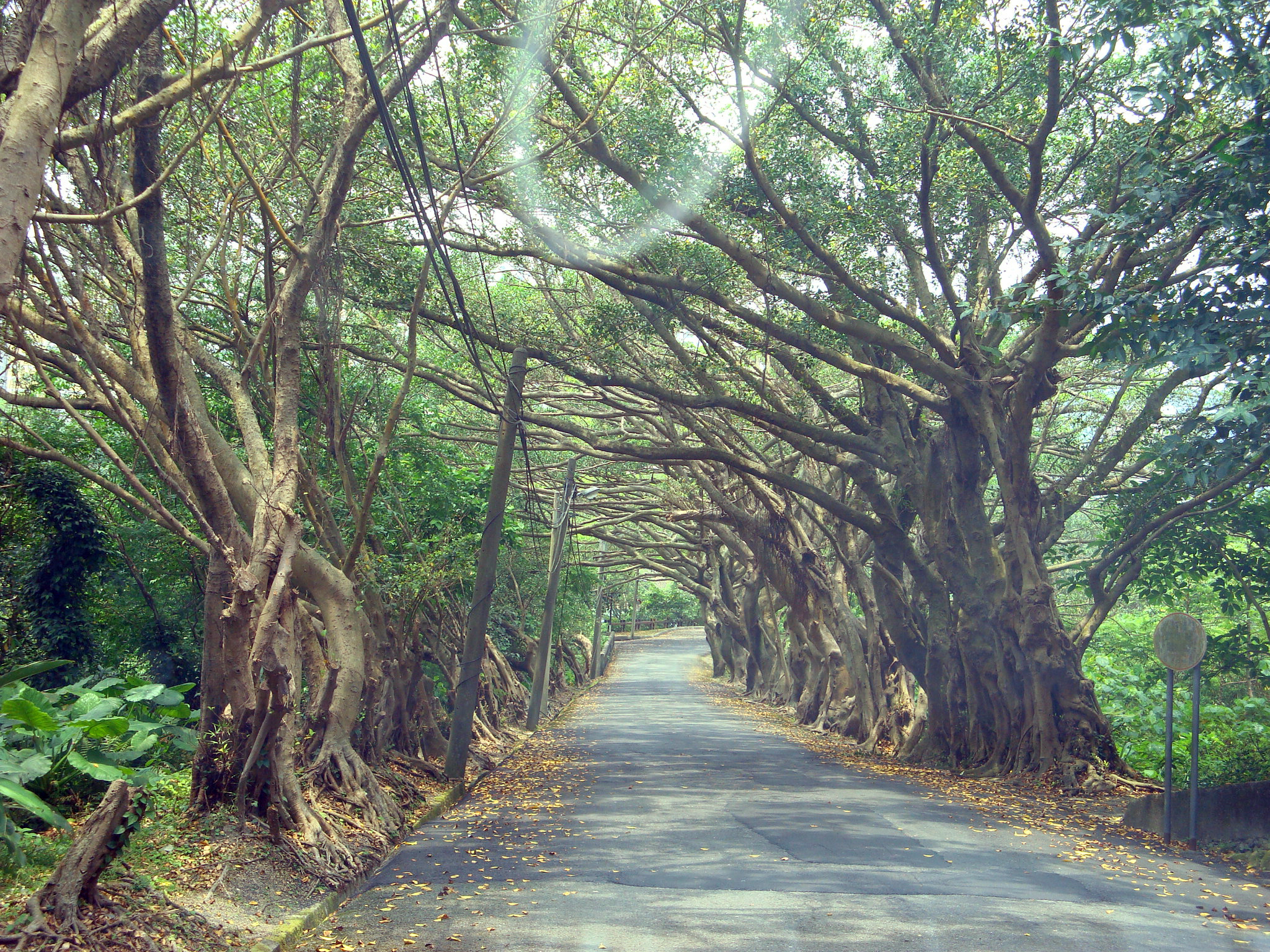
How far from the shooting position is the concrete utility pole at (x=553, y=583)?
2086cm

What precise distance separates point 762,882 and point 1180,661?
16.2 feet

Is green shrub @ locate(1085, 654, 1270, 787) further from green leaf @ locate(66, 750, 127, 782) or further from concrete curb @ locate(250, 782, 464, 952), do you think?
green leaf @ locate(66, 750, 127, 782)

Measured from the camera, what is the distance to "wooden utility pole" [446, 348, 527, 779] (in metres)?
13.7

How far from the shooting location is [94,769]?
6.51 meters

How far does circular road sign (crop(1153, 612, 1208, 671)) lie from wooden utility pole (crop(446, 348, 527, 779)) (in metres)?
7.68

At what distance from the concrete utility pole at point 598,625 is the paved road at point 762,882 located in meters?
27.0

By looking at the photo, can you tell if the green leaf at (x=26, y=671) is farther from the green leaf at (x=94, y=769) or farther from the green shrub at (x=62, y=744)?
the green leaf at (x=94, y=769)

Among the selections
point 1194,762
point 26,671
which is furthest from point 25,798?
point 1194,762

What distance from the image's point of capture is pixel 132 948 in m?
4.74

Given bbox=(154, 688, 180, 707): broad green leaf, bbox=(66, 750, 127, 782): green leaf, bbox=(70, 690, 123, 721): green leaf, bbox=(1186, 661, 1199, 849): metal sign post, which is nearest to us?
bbox=(66, 750, 127, 782): green leaf

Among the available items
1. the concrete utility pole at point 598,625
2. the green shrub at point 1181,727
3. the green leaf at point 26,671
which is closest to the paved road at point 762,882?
the green shrub at point 1181,727

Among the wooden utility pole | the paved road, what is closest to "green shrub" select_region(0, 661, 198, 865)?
the paved road

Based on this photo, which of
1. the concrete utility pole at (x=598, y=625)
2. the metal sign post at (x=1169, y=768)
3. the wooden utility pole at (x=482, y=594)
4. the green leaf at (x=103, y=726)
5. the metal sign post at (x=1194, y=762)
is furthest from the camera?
the concrete utility pole at (x=598, y=625)

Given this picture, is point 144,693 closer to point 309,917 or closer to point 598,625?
point 309,917
